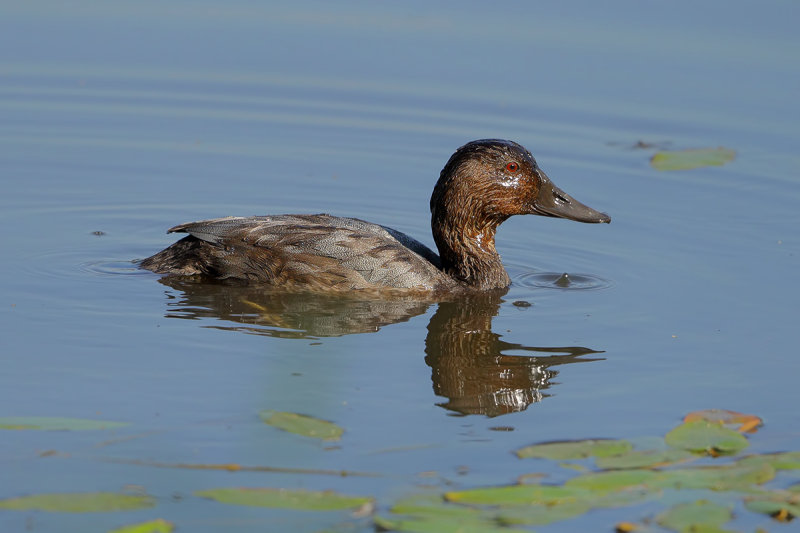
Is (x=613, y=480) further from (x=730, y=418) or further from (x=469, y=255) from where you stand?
(x=469, y=255)

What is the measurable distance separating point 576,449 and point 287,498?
5.49 ft

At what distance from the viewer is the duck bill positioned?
10.1 metres

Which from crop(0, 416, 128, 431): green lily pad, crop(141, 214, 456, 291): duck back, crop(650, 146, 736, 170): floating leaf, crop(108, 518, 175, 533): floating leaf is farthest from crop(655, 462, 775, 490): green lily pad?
crop(650, 146, 736, 170): floating leaf

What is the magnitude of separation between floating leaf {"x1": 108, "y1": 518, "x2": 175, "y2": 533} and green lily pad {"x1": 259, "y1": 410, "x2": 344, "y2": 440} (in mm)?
1310

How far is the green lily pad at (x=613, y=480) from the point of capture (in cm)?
569

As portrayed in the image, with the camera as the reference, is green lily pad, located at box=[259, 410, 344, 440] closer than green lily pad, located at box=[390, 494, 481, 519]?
No

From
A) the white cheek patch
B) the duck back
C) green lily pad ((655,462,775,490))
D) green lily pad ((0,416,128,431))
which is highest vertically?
the white cheek patch

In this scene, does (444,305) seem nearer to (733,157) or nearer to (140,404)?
(140,404)

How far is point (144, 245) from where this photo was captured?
1074 cm

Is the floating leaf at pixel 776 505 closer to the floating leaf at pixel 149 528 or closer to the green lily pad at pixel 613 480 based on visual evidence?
the green lily pad at pixel 613 480

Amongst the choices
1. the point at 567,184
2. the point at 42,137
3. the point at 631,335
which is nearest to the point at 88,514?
the point at 631,335

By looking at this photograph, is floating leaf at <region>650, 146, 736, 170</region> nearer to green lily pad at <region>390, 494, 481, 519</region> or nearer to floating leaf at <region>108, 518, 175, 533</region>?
green lily pad at <region>390, 494, 481, 519</region>

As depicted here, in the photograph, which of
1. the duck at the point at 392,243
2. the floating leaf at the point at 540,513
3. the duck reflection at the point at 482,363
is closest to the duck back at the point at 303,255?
the duck at the point at 392,243

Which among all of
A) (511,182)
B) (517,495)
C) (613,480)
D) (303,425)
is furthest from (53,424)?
(511,182)
